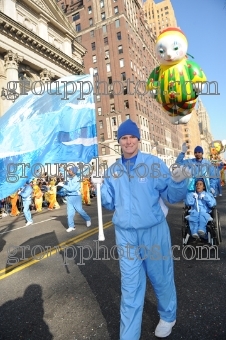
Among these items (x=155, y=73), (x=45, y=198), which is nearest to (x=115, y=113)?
(x=45, y=198)

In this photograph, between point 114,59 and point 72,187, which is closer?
point 72,187

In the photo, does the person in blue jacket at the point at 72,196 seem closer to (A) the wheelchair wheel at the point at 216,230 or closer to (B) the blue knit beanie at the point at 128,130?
(A) the wheelchair wheel at the point at 216,230

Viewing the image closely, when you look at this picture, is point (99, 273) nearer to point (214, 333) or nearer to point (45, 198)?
point (214, 333)

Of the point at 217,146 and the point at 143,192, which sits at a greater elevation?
the point at 217,146

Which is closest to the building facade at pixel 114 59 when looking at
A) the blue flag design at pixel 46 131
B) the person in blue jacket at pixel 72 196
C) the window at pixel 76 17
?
the window at pixel 76 17

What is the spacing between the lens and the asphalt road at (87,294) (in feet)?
Answer: 8.80

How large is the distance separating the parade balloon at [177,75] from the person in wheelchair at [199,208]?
156cm

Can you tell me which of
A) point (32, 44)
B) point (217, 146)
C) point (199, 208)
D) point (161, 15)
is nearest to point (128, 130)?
point (199, 208)

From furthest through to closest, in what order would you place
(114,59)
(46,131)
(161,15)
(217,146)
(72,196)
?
(161,15) → (114,59) → (217,146) → (72,196) → (46,131)

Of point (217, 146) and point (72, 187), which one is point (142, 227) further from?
point (217, 146)

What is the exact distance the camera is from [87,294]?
351 centimetres

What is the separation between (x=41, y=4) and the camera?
30.7 m

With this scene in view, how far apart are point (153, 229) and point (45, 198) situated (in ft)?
51.3

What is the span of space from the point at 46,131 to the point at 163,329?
3.55 m
